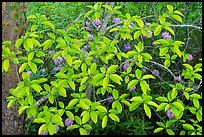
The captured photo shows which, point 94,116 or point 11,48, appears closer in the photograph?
point 94,116

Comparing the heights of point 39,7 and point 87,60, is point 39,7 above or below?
above

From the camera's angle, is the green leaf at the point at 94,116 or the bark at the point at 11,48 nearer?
the green leaf at the point at 94,116

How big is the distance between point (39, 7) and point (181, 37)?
1568 mm


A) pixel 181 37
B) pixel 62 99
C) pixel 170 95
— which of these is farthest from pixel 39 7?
pixel 170 95

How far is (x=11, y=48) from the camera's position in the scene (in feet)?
8.43

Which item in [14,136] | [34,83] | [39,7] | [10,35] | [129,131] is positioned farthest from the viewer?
[39,7]

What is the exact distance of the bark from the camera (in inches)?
102

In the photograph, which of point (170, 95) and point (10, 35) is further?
point (10, 35)

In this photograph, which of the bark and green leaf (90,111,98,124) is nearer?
green leaf (90,111,98,124)

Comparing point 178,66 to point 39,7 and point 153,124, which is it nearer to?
point 153,124

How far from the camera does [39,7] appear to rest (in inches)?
149

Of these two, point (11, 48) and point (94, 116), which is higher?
point (11, 48)

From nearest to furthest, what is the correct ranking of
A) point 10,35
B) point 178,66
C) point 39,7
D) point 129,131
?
1. point 10,35
2. point 129,131
3. point 178,66
4. point 39,7

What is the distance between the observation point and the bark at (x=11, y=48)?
2592 mm
